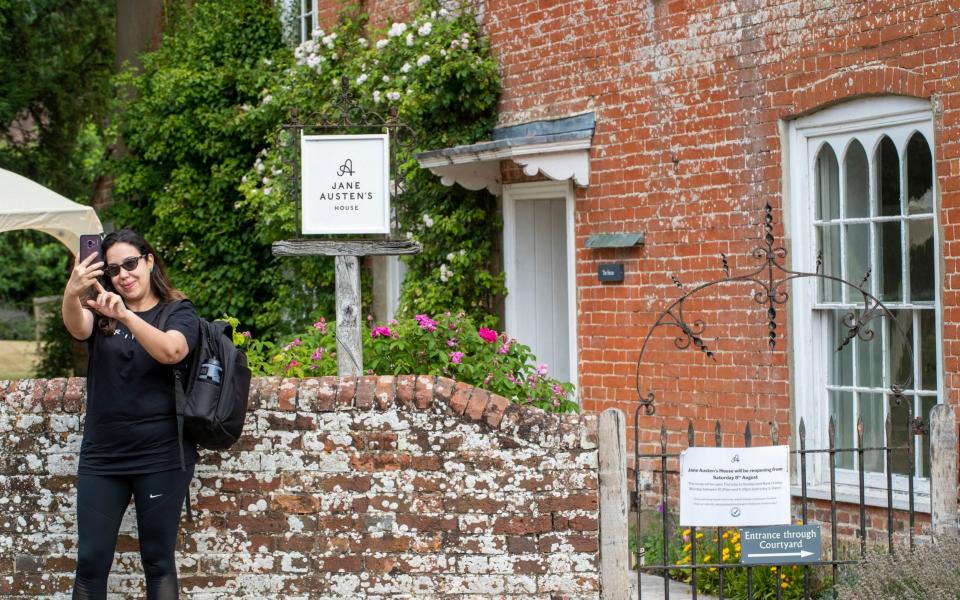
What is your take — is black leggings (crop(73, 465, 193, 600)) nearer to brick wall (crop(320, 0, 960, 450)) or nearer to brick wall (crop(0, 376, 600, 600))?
brick wall (crop(0, 376, 600, 600))

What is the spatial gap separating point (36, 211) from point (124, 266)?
4761 mm

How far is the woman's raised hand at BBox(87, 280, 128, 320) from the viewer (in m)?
5.03

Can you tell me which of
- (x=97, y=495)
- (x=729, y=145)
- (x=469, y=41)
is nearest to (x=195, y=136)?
(x=469, y=41)

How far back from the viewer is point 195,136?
45.2 feet

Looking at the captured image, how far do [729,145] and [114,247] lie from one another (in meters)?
4.55

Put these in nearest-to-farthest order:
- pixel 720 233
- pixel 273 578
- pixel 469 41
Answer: pixel 273 578
pixel 720 233
pixel 469 41

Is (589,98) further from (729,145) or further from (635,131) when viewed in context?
(729,145)

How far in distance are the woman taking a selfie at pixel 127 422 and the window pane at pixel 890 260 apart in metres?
4.30

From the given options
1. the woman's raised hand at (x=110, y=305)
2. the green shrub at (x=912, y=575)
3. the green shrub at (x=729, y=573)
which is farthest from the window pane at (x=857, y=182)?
the woman's raised hand at (x=110, y=305)

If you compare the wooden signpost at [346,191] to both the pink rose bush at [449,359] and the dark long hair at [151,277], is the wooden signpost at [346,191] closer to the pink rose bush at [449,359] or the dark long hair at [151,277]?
the pink rose bush at [449,359]

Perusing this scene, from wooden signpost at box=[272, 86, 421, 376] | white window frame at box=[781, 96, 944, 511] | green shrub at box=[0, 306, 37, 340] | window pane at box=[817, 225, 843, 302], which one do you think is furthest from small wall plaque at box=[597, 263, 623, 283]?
green shrub at box=[0, 306, 37, 340]

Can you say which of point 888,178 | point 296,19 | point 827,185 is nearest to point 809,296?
point 827,185

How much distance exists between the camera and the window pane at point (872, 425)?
770 cm

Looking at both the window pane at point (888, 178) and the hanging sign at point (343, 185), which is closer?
the hanging sign at point (343, 185)
